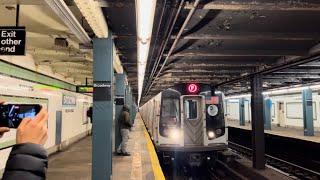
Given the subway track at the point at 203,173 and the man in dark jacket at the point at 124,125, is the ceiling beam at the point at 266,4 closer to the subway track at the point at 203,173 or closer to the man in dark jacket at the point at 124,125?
the man in dark jacket at the point at 124,125

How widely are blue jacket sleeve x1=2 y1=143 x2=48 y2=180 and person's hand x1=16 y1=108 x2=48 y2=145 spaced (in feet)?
0.10

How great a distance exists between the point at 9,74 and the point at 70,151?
5401mm

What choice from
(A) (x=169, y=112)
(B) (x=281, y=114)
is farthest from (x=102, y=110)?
(B) (x=281, y=114)

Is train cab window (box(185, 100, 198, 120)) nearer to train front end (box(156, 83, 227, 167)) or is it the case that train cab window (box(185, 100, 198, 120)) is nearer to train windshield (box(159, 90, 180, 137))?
train front end (box(156, 83, 227, 167))

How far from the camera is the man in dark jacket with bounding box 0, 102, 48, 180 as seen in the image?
1.38 meters

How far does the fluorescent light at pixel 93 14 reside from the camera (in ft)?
13.4

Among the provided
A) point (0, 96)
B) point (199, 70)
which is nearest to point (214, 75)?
point (199, 70)

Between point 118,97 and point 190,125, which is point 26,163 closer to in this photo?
point 190,125

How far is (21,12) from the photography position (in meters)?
5.40

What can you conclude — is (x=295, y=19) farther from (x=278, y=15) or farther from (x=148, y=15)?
(x=148, y=15)

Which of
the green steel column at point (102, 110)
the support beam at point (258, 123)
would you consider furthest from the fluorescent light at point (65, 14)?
the support beam at point (258, 123)

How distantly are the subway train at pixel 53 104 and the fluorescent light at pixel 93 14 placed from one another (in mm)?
1329

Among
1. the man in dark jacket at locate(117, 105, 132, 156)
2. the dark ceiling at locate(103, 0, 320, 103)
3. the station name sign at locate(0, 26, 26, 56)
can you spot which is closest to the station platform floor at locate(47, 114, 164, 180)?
the man in dark jacket at locate(117, 105, 132, 156)

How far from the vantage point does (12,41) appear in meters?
4.74
